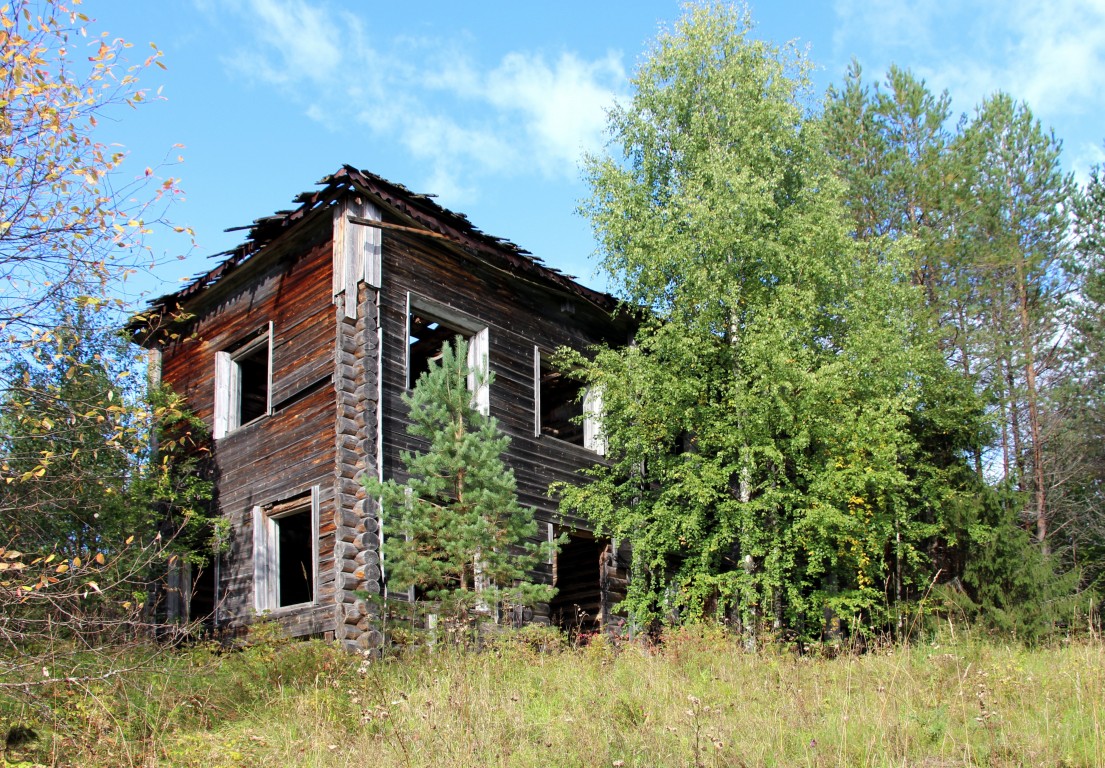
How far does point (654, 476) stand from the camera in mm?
16344

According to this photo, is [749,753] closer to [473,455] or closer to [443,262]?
[473,455]

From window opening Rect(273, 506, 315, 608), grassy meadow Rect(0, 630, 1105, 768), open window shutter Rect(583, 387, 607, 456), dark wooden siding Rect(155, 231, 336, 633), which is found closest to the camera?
grassy meadow Rect(0, 630, 1105, 768)

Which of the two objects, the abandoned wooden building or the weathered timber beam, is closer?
the abandoned wooden building

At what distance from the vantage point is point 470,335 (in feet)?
52.5

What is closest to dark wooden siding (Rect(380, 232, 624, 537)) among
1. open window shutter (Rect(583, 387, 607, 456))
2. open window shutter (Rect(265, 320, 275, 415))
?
open window shutter (Rect(583, 387, 607, 456))

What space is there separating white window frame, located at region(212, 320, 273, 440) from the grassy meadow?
21.9 ft

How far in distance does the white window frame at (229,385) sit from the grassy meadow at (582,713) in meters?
6.68

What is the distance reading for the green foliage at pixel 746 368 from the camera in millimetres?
14719

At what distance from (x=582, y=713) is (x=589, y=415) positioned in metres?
9.90

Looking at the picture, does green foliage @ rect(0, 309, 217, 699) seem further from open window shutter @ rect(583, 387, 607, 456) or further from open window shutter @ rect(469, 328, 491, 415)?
open window shutter @ rect(583, 387, 607, 456)

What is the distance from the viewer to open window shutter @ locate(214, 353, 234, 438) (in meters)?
16.4

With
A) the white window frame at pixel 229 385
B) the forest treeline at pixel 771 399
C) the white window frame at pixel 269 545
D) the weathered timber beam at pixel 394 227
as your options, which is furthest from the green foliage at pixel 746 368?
the white window frame at pixel 229 385

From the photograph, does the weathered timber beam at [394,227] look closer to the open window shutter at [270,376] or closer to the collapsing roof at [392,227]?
the collapsing roof at [392,227]

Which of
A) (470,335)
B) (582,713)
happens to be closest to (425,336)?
(470,335)
